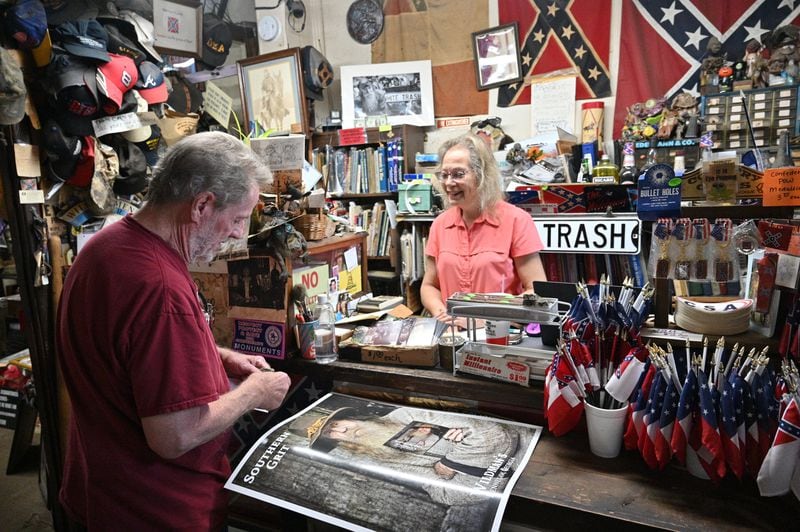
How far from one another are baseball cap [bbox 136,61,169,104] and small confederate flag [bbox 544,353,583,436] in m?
2.43

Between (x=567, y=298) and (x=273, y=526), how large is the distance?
103 cm

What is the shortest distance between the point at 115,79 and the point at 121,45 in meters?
0.27

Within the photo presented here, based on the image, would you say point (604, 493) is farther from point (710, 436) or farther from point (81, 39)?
point (81, 39)

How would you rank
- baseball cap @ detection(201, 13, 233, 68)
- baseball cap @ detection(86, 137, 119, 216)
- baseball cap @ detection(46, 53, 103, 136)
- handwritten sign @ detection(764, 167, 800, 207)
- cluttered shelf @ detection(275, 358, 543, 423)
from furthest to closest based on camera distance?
baseball cap @ detection(201, 13, 233, 68) → baseball cap @ detection(86, 137, 119, 216) → baseball cap @ detection(46, 53, 103, 136) → cluttered shelf @ detection(275, 358, 543, 423) → handwritten sign @ detection(764, 167, 800, 207)

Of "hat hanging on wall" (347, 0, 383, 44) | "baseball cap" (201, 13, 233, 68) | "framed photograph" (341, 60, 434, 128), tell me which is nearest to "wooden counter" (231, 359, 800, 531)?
"framed photograph" (341, 60, 434, 128)

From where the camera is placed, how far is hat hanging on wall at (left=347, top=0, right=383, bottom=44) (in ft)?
14.8

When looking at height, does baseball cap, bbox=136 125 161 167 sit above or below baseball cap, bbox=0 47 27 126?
below

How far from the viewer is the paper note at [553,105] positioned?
3.92 m

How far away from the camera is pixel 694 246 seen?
1327 millimetres

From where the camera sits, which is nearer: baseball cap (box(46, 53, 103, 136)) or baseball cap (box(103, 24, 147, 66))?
baseball cap (box(46, 53, 103, 136))

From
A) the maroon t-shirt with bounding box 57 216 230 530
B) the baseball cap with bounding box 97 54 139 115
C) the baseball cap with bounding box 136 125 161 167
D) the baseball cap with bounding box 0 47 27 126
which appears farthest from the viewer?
the baseball cap with bounding box 136 125 161 167

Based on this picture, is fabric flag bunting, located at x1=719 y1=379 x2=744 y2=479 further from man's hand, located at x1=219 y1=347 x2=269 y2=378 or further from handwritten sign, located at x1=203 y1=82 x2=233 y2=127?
handwritten sign, located at x1=203 y1=82 x2=233 y2=127

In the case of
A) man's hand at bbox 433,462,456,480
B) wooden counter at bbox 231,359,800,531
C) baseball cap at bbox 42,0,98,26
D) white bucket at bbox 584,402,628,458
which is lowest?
wooden counter at bbox 231,359,800,531

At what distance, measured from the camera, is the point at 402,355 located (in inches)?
60.2
